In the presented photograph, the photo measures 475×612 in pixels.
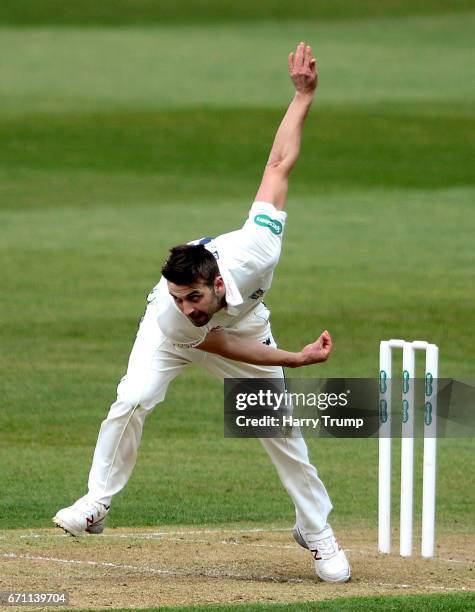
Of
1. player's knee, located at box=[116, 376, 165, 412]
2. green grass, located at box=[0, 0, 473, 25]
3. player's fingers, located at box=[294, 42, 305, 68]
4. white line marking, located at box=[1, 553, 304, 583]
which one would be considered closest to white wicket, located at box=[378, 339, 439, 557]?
white line marking, located at box=[1, 553, 304, 583]

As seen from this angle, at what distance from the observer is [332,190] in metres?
26.1

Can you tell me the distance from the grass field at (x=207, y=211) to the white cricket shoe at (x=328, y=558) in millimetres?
1572

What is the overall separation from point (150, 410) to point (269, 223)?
1032 millimetres

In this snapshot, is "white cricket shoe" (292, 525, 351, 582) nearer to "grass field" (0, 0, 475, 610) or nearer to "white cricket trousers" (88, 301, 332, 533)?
"white cricket trousers" (88, 301, 332, 533)

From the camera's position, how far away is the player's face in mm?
6809

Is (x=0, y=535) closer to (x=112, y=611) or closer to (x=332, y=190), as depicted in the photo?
(x=112, y=611)

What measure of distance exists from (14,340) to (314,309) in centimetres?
348

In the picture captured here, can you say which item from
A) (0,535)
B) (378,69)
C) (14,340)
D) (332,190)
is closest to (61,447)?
(0,535)

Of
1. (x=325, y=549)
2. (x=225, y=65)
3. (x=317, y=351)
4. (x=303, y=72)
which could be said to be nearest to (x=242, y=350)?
(x=317, y=351)

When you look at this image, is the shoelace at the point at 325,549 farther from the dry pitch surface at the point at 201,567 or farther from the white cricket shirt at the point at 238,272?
the white cricket shirt at the point at 238,272

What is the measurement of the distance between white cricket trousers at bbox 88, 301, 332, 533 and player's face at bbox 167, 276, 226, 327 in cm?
42

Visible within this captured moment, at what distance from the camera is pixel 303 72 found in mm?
7625

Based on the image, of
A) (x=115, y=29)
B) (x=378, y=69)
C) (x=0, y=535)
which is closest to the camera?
(x=0, y=535)

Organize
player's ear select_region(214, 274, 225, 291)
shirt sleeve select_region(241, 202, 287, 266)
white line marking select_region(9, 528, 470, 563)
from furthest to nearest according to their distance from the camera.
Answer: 1. white line marking select_region(9, 528, 470, 563)
2. shirt sleeve select_region(241, 202, 287, 266)
3. player's ear select_region(214, 274, 225, 291)
